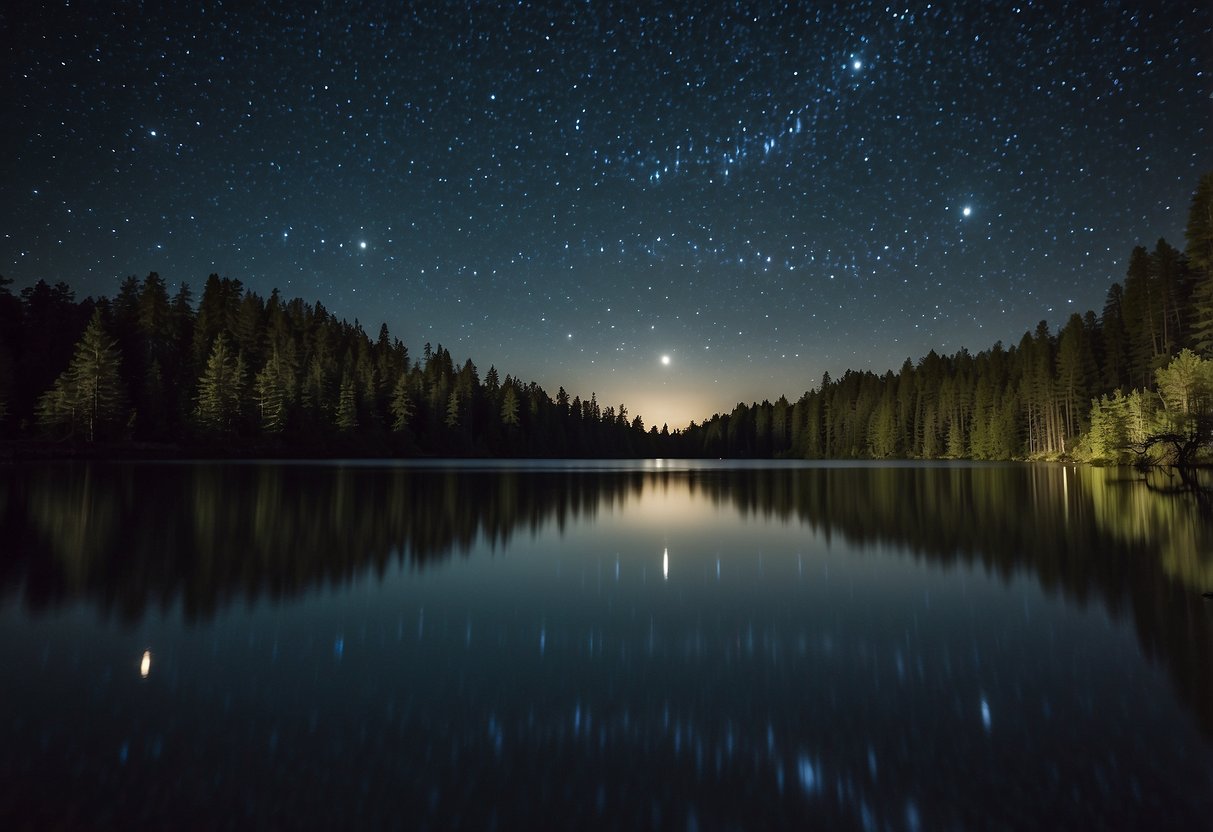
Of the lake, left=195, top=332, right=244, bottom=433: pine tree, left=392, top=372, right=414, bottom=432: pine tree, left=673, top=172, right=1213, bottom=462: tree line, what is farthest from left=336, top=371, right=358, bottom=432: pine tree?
left=673, top=172, right=1213, bottom=462: tree line

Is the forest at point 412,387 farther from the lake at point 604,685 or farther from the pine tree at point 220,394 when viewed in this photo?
the lake at point 604,685

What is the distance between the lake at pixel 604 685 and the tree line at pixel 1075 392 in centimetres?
3753

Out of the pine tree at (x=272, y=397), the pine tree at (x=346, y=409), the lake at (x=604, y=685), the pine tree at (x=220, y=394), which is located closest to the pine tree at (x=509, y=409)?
the pine tree at (x=346, y=409)

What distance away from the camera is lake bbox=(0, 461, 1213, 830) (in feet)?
12.1

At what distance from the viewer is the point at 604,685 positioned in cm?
560

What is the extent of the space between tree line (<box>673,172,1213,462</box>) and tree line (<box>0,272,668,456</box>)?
77979mm

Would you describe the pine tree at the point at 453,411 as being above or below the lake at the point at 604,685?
above

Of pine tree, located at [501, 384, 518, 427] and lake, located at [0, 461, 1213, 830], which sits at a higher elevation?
pine tree, located at [501, 384, 518, 427]

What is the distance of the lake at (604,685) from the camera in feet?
12.1

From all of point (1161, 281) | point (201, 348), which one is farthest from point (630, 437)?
point (1161, 281)

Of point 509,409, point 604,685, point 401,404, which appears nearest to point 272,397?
point 401,404

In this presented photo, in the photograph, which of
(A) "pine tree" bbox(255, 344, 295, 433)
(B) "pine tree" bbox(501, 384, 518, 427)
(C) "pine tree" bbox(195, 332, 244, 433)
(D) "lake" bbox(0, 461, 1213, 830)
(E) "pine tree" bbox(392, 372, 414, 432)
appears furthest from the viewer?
(B) "pine tree" bbox(501, 384, 518, 427)

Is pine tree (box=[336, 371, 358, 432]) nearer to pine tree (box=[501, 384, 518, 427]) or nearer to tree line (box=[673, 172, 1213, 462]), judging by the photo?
pine tree (box=[501, 384, 518, 427])

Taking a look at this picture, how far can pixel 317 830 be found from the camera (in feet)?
11.0
